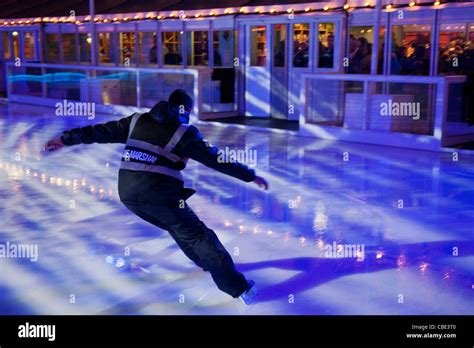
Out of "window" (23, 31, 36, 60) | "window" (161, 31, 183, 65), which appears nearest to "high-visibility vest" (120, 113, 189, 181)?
"window" (161, 31, 183, 65)

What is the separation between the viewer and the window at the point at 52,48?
2248cm

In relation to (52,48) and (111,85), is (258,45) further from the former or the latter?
(52,48)

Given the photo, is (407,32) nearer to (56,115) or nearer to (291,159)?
(291,159)

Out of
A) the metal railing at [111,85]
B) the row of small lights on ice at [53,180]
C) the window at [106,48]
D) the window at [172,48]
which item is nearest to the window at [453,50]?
the metal railing at [111,85]

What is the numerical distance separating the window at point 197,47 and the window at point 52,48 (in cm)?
A: 699

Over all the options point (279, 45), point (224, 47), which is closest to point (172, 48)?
point (224, 47)

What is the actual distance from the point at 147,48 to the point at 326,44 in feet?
22.4

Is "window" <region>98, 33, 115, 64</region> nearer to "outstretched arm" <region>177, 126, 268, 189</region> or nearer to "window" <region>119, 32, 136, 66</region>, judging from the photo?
"window" <region>119, 32, 136, 66</region>

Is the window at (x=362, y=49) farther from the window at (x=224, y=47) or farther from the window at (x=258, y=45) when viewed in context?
the window at (x=224, y=47)

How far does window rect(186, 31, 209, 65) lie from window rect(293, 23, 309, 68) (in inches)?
127

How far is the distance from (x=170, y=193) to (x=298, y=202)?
3.14 meters

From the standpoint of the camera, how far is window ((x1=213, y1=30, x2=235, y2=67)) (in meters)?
15.7

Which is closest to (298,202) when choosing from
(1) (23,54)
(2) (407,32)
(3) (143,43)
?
(2) (407,32)
